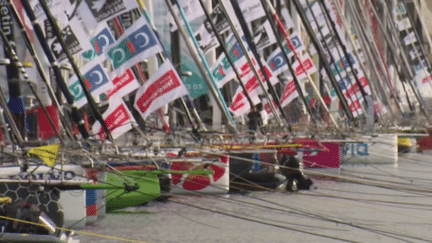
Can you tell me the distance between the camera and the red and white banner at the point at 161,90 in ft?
53.4

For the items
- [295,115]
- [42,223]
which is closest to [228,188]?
[42,223]

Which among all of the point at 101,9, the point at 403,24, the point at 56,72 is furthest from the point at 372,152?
the point at 56,72

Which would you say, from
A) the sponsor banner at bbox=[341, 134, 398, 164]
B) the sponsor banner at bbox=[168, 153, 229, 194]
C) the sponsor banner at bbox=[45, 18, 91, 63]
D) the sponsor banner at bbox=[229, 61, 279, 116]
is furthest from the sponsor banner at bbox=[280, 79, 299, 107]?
the sponsor banner at bbox=[45, 18, 91, 63]

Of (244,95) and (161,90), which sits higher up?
(161,90)

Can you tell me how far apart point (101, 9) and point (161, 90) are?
6.24 ft

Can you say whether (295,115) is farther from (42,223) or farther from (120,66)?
(42,223)

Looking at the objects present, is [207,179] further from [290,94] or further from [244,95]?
[290,94]

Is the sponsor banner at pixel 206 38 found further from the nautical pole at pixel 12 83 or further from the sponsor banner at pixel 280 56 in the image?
the nautical pole at pixel 12 83

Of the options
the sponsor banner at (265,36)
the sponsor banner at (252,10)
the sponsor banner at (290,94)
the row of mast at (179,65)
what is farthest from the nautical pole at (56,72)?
the sponsor banner at (290,94)

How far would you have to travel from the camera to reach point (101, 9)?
1700 cm

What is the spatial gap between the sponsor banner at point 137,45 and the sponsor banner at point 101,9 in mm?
358

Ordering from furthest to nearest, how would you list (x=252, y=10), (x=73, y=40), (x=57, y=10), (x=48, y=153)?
1. (x=252, y=10)
2. (x=57, y=10)
3. (x=73, y=40)
4. (x=48, y=153)

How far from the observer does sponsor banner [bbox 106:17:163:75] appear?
1673 cm

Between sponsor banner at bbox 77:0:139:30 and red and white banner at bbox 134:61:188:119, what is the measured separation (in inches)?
53.7
